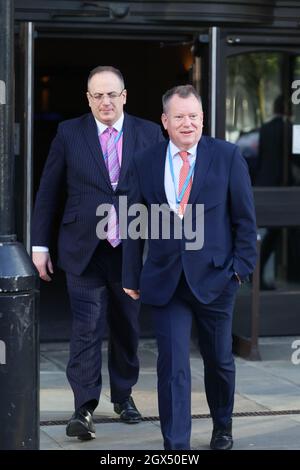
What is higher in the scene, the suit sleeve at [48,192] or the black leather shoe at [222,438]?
the suit sleeve at [48,192]

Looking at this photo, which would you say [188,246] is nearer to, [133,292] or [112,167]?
[133,292]

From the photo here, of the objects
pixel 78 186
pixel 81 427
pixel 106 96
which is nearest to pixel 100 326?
pixel 81 427

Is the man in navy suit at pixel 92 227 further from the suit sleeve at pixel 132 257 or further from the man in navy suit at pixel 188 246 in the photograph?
the man in navy suit at pixel 188 246

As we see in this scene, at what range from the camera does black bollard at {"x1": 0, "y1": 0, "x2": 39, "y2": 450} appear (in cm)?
476

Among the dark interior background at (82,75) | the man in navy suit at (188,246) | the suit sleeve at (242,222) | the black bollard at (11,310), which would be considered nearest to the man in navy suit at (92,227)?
the man in navy suit at (188,246)

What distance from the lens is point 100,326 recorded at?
612 cm

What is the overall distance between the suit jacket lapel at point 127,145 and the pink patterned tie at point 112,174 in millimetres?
41

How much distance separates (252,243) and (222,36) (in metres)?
3.15

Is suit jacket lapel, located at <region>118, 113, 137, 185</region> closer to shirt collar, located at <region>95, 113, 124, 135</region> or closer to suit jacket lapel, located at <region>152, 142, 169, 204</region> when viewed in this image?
shirt collar, located at <region>95, 113, 124, 135</region>

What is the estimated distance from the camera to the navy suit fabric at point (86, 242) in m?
6.10

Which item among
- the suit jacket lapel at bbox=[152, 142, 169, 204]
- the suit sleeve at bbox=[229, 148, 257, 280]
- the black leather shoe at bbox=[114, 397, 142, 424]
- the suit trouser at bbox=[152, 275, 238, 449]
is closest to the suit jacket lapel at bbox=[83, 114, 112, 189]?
the suit jacket lapel at bbox=[152, 142, 169, 204]

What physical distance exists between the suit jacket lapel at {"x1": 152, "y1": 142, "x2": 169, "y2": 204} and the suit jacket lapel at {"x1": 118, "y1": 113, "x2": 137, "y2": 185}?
66 cm

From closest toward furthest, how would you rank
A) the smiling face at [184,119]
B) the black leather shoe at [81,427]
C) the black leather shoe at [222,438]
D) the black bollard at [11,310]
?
the black bollard at [11,310] → the smiling face at [184,119] → the black leather shoe at [222,438] → the black leather shoe at [81,427]

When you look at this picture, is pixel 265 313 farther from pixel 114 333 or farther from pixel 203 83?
pixel 114 333
